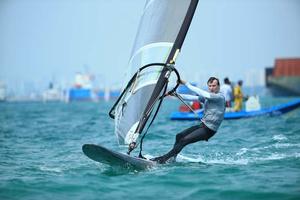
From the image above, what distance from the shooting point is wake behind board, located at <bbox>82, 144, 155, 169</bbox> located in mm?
7664

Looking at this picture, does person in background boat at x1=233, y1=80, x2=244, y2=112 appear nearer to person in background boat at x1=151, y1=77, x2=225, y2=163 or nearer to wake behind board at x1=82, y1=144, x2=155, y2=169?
person in background boat at x1=151, y1=77, x2=225, y2=163

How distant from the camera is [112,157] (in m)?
7.76

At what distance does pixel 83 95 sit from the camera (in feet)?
490

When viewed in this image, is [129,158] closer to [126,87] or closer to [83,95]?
[126,87]

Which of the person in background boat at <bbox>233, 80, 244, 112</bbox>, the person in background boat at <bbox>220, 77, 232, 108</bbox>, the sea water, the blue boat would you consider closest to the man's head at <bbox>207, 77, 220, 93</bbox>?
the sea water

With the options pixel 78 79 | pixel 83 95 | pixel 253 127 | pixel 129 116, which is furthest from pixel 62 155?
pixel 78 79

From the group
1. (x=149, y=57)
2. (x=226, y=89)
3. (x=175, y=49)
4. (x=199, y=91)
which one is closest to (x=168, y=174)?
(x=199, y=91)

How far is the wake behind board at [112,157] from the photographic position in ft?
25.1

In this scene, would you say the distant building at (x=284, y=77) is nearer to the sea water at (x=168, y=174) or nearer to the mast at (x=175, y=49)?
the sea water at (x=168, y=174)

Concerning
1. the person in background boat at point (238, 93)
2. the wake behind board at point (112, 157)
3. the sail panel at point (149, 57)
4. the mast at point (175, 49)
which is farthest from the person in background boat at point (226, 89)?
the wake behind board at point (112, 157)

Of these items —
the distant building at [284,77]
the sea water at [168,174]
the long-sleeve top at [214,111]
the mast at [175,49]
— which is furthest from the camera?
the distant building at [284,77]

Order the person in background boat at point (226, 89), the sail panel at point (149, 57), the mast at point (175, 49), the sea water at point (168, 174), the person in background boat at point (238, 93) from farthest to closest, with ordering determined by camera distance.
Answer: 1. the person in background boat at point (238, 93)
2. the person in background boat at point (226, 89)
3. the sail panel at point (149, 57)
4. the mast at point (175, 49)
5. the sea water at point (168, 174)

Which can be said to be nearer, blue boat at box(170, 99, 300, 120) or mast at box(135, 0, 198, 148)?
mast at box(135, 0, 198, 148)

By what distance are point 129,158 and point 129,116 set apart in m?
0.98
